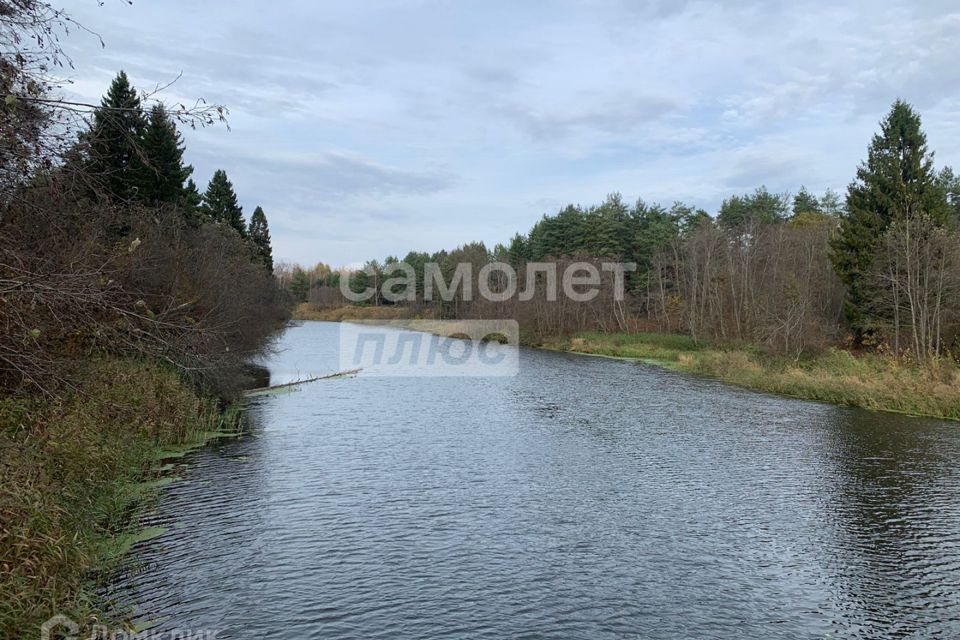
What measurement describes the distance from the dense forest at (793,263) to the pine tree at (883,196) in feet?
0.25

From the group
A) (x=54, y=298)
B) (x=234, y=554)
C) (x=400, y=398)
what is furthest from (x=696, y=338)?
(x=54, y=298)

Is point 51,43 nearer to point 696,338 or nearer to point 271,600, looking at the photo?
point 271,600

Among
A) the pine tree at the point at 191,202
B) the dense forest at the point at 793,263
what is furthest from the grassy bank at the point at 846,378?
the pine tree at the point at 191,202

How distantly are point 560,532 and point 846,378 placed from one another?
22.5m

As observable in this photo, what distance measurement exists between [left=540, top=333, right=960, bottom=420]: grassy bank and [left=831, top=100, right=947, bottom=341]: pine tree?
5.49 m

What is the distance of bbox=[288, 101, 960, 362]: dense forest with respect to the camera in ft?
110

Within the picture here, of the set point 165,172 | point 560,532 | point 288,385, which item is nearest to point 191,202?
point 165,172

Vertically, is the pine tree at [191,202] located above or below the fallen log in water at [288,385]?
above

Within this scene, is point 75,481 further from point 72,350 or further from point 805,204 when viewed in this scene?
point 805,204

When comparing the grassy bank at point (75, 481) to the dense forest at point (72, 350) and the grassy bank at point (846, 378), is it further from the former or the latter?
the grassy bank at point (846, 378)

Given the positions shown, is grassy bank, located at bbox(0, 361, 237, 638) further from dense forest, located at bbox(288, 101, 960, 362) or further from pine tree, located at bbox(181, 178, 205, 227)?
dense forest, located at bbox(288, 101, 960, 362)

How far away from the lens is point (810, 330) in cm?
3728

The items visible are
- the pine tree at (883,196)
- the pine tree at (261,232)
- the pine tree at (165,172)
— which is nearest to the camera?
the pine tree at (165,172)

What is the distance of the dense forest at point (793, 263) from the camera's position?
33469mm
